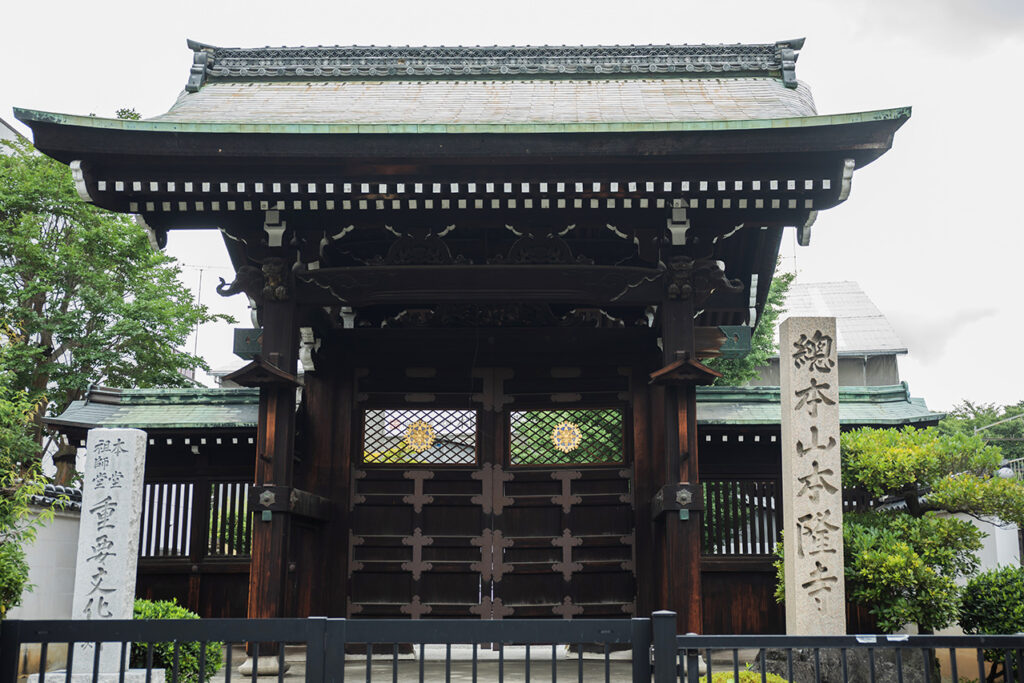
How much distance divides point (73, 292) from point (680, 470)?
15903 millimetres

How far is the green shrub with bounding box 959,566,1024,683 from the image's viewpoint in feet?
32.8

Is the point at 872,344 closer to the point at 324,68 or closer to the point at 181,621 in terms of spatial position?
the point at 324,68

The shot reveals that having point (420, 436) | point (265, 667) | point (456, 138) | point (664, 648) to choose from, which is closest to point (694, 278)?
point (456, 138)

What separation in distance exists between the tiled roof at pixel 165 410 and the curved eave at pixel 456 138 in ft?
13.5

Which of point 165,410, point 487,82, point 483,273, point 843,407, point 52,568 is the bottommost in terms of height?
point 52,568

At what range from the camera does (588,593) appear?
12445 millimetres

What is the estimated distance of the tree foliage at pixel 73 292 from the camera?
20828 mm

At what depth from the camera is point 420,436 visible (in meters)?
12.9

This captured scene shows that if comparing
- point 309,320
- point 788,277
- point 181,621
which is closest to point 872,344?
point 788,277

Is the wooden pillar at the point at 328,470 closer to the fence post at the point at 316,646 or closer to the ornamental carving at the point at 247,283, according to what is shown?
the ornamental carving at the point at 247,283

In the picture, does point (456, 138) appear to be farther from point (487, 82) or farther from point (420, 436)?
point (420, 436)

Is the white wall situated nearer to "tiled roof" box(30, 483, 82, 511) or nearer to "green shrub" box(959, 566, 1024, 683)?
"tiled roof" box(30, 483, 82, 511)

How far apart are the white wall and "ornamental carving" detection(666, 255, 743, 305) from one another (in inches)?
333

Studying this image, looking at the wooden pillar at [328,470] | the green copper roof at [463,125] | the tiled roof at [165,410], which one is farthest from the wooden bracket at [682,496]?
the tiled roof at [165,410]
